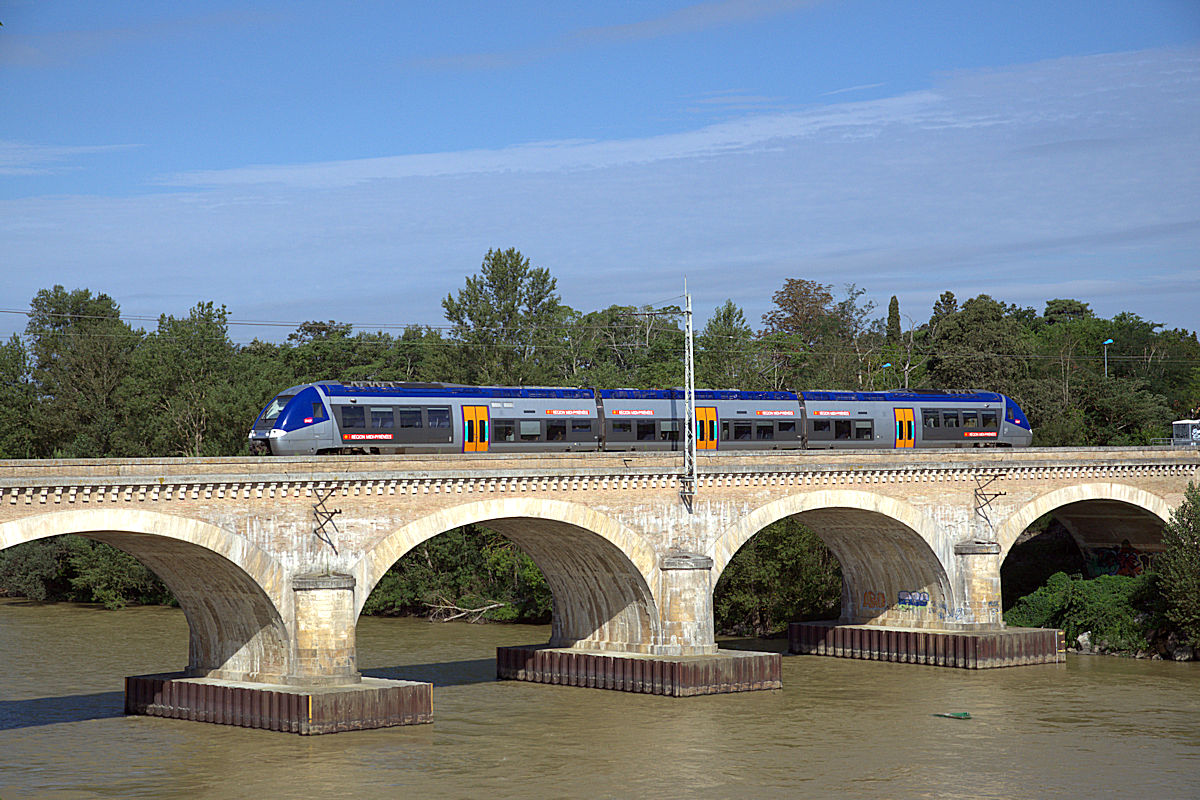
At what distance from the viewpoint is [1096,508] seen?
183 feet

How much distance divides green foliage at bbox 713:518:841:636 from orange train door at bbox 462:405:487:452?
16653mm

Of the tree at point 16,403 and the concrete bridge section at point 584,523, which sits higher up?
the tree at point 16,403

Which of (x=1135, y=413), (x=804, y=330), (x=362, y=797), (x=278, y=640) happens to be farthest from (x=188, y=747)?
(x=804, y=330)

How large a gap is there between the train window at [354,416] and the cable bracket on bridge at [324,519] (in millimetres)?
5807

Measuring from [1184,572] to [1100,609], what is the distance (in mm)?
4945

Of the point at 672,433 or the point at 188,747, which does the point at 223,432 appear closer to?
the point at 672,433

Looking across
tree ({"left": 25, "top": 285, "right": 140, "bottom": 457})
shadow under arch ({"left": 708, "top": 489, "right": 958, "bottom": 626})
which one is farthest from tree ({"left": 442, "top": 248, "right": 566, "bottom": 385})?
shadow under arch ({"left": 708, "top": 489, "right": 958, "bottom": 626})

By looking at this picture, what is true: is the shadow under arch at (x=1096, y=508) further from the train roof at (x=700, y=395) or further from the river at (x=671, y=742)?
the train roof at (x=700, y=395)

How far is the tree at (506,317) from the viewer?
87.8 meters

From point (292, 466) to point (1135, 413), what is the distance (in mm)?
60018

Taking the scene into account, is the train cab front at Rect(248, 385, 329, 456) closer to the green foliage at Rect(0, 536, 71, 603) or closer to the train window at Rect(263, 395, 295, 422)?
the train window at Rect(263, 395, 295, 422)

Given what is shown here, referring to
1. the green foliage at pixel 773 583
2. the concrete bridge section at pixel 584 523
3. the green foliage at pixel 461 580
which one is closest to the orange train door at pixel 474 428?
the concrete bridge section at pixel 584 523

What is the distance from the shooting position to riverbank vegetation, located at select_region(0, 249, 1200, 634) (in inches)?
2549

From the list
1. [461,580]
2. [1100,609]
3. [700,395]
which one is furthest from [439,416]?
[1100,609]
